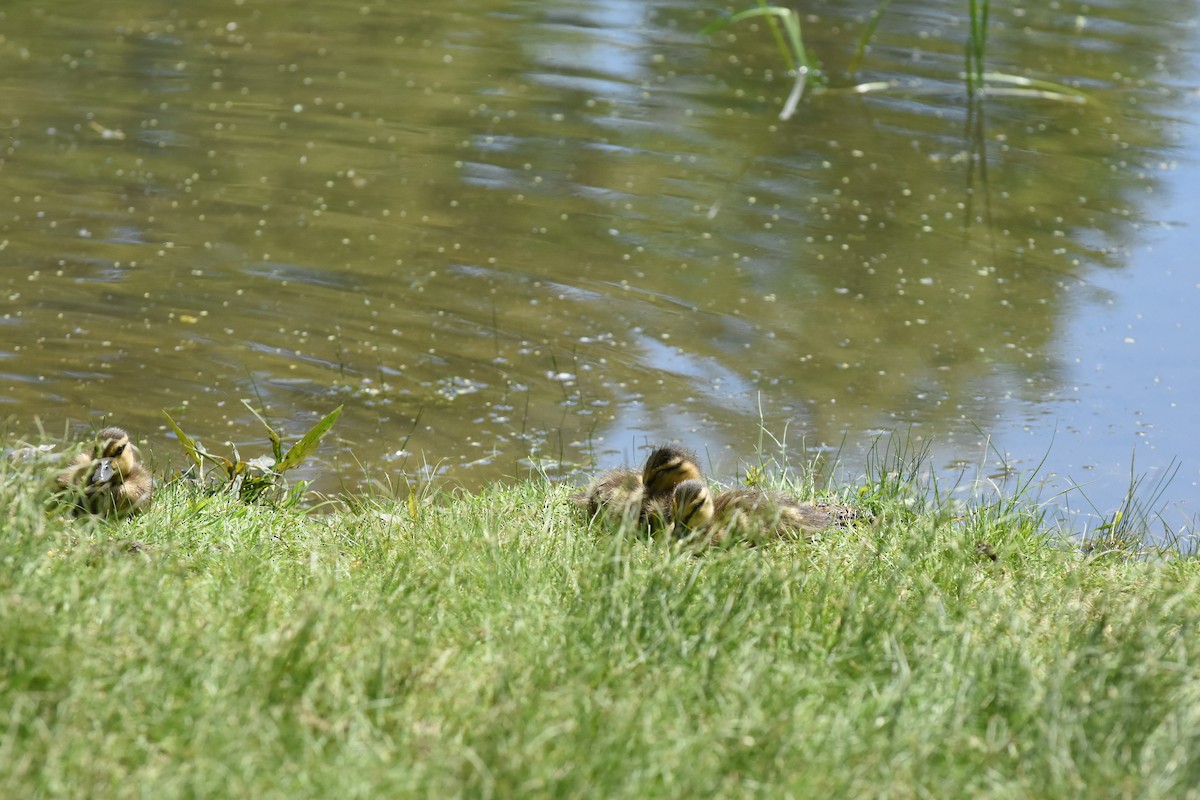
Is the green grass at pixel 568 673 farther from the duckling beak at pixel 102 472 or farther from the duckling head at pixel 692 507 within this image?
the duckling head at pixel 692 507

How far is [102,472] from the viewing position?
4902mm

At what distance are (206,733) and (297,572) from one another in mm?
1248

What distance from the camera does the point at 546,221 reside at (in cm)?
960

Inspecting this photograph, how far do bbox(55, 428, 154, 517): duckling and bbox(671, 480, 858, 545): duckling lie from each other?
1.79 meters

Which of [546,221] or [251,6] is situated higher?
[251,6]

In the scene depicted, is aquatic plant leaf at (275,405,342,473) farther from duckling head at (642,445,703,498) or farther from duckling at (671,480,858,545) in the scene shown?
duckling at (671,480,858,545)

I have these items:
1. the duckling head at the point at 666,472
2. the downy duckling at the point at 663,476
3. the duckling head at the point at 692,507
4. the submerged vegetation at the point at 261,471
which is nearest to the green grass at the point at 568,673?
the duckling head at the point at 692,507

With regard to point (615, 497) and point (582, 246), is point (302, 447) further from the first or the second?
point (582, 246)

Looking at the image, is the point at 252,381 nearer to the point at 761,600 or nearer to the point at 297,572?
the point at 297,572

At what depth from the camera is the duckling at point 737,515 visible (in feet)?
16.2

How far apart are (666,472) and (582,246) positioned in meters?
4.03

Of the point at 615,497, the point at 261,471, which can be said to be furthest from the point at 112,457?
the point at 615,497

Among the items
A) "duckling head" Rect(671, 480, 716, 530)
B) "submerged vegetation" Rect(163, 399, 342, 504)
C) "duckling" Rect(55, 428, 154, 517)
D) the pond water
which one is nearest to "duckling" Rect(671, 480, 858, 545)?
"duckling head" Rect(671, 480, 716, 530)

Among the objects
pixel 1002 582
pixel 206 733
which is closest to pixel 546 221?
pixel 1002 582
